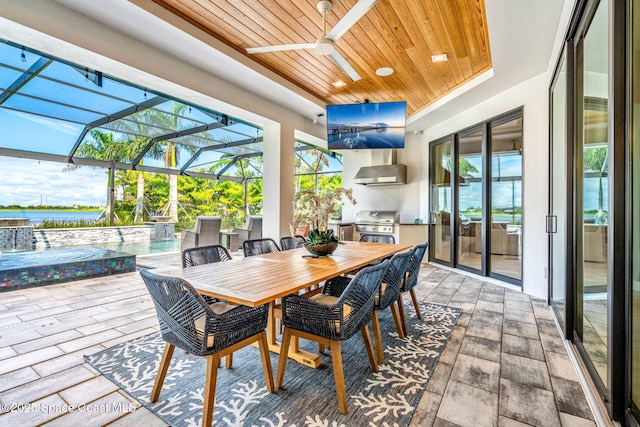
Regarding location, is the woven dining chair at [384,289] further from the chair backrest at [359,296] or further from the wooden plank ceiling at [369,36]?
the wooden plank ceiling at [369,36]

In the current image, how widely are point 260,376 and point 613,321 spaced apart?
2.00 metres

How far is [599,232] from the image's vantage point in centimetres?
190

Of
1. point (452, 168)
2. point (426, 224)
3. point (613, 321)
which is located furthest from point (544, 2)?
point (426, 224)

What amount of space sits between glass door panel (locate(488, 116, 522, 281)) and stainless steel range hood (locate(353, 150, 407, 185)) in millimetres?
2013

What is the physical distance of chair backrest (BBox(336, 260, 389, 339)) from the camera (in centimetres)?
171

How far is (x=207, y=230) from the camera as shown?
6.18 m

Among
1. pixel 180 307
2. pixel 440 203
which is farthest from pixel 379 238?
pixel 180 307

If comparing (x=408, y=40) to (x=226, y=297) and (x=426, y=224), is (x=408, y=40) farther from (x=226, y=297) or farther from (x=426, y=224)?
(x=426, y=224)

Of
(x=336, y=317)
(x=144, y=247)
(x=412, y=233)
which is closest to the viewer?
(x=336, y=317)

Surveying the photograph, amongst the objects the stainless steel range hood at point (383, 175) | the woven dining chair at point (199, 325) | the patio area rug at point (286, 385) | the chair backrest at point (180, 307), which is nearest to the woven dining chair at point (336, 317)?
the patio area rug at point (286, 385)

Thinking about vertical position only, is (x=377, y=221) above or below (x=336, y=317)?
above

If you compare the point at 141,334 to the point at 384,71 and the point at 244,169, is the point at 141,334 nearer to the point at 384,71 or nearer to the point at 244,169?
the point at 384,71

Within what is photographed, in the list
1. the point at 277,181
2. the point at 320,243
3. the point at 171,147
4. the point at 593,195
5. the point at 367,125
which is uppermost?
the point at 171,147

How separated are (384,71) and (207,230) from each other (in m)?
4.48
